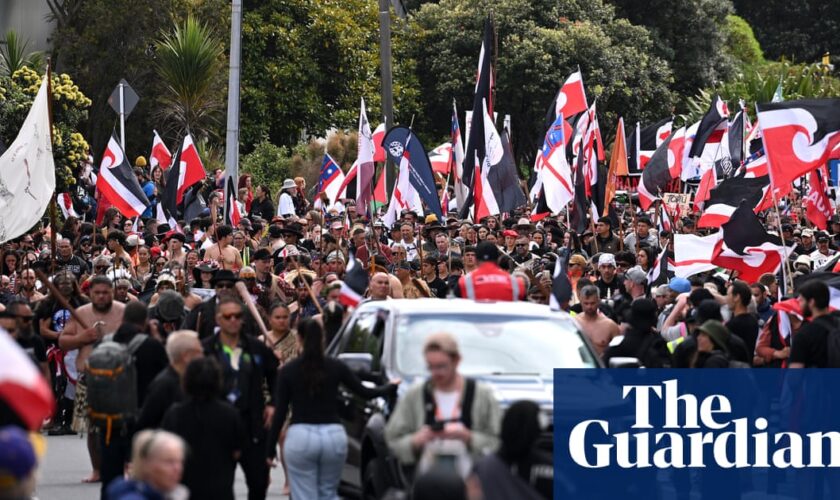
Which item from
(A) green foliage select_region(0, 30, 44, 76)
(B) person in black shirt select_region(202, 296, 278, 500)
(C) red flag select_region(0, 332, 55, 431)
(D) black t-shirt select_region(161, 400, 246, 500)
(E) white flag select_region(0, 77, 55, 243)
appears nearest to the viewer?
(C) red flag select_region(0, 332, 55, 431)

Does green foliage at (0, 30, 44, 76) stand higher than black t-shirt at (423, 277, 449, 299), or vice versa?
green foliage at (0, 30, 44, 76)

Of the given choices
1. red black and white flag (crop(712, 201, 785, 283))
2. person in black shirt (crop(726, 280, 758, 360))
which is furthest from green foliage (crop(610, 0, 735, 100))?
person in black shirt (crop(726, 280, 758, 360))

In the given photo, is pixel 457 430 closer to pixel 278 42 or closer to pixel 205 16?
pixel 205 16

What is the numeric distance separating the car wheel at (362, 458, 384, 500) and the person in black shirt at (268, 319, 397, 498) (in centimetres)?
21

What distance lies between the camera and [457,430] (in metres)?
8.63

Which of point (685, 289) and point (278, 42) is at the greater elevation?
point (278, 42)

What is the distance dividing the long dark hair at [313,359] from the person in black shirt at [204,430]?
0.97m

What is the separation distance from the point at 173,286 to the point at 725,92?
3396 cm

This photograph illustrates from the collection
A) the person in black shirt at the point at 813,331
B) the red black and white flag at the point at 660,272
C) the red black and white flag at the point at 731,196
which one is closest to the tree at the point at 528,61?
the red black and white flag at the point at 660,272

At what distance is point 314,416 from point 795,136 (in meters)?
7.45

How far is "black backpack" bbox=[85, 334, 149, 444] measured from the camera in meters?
11.2

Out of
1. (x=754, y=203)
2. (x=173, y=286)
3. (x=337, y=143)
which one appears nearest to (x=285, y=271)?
(x=173, y=286)

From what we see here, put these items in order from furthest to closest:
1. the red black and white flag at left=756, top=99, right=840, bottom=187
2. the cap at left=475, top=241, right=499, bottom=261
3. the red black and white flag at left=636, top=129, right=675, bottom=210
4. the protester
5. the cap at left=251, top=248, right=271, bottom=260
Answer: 1. the red black and white flag at left=636, top=129, right=675, bottom=210
2. the cap at left=251, top=248, right=271, bottom=260
3. the red black and white flag at left=756, top=99, right=840, bottom=187
4. the cap at left=475, top=241, right=499, bottom=261
5. the protester

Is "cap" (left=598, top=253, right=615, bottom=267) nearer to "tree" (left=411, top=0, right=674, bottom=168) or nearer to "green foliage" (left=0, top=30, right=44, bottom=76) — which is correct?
"green foliage" (left=0, top=30, right=44, bottom=76)
